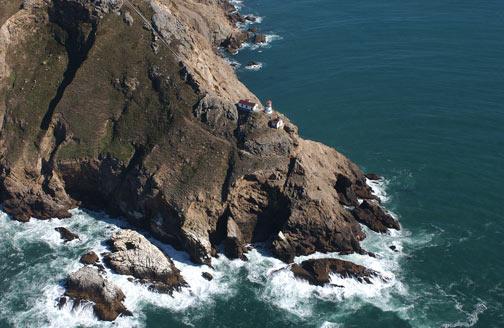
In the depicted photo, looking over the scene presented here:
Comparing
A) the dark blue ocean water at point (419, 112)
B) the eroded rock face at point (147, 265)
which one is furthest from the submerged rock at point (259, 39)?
the eroded rock face at point (147, 265)

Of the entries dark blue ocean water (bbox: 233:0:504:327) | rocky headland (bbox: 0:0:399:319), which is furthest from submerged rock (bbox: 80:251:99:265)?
dark blue ocean water (bbox: 233:0:504:327)

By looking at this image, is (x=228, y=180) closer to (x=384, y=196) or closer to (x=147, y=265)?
(x=147, y=265)

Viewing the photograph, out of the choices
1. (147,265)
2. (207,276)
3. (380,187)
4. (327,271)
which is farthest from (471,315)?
(147,265)

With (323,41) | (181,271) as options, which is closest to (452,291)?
(181,271)

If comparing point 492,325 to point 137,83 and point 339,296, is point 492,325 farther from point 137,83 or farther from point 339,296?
point 137,83

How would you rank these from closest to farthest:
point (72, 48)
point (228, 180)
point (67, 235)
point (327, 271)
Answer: point (327, 271) < point (228, 180) < point (67, 235) < point (72, 48)

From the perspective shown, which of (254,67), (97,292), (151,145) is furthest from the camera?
(254,67)

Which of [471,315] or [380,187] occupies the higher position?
[380,187]
